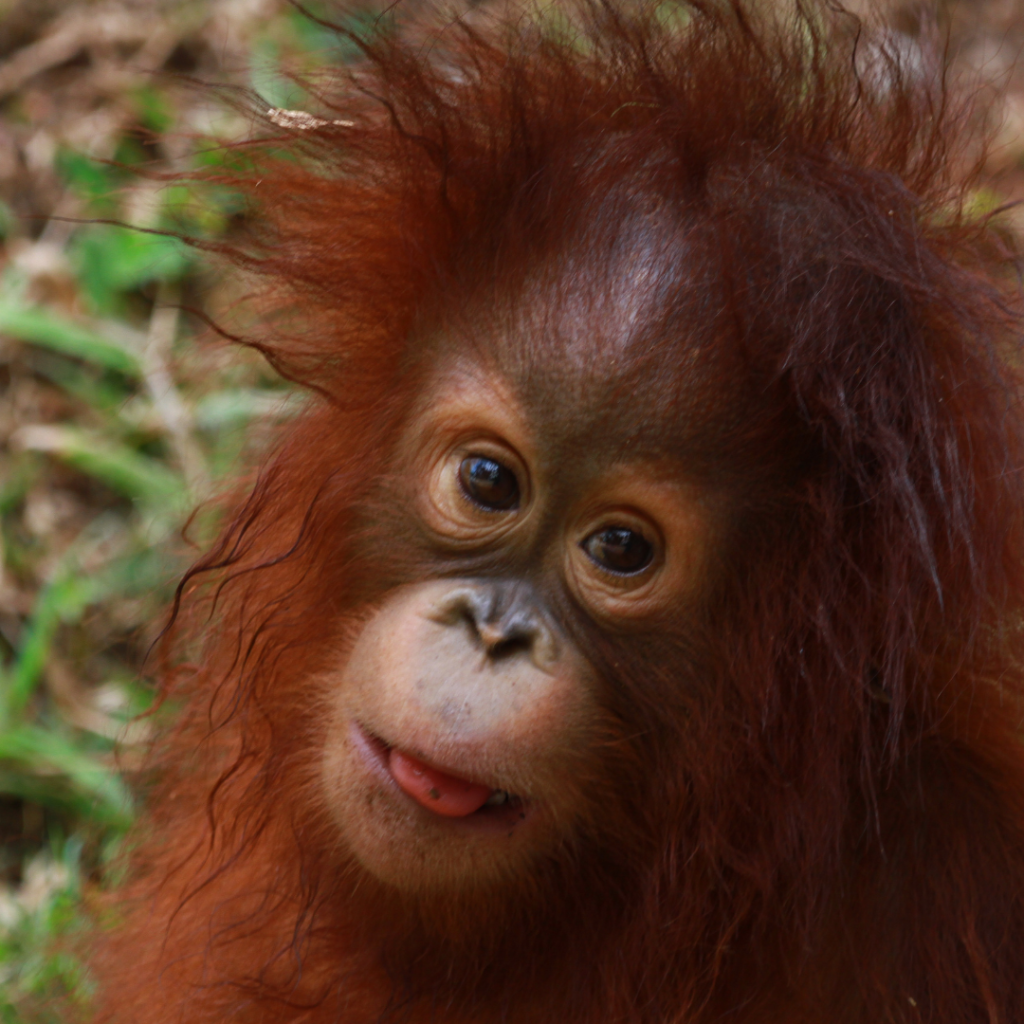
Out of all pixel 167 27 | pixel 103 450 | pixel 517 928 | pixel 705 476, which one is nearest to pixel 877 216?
pixel 705 476

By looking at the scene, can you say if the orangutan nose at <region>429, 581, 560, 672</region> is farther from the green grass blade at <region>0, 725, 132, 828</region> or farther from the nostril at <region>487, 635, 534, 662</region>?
the green grass blade at <region>0, 725, 132, 828</region>

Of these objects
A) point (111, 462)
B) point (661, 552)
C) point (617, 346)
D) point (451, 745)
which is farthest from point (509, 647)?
point (111, 462)

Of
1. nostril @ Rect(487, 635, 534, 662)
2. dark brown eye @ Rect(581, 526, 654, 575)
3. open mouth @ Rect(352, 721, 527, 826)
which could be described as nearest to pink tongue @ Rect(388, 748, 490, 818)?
open mouth @ Rect(352, 721, 527, 826)

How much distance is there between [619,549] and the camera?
2215mm

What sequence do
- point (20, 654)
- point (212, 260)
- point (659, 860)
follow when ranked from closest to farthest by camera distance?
1. point (659, 860)
2. point (212, 260)
3. point (20, 654)

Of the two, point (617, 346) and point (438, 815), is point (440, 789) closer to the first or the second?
point (438, 815)

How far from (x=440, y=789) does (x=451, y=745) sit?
0.50 ft

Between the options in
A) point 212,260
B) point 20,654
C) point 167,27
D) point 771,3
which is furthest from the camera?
point 167,27

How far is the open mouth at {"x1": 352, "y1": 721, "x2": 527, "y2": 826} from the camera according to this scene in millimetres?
2166

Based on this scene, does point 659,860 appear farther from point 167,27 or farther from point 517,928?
point 167,27

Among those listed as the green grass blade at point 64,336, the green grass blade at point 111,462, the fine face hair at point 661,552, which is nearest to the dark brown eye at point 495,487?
the fine face hair at point 661,552

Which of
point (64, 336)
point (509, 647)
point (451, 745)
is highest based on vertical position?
point (64, 336)

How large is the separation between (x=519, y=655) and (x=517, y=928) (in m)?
0.50

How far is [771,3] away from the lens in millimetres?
2555
